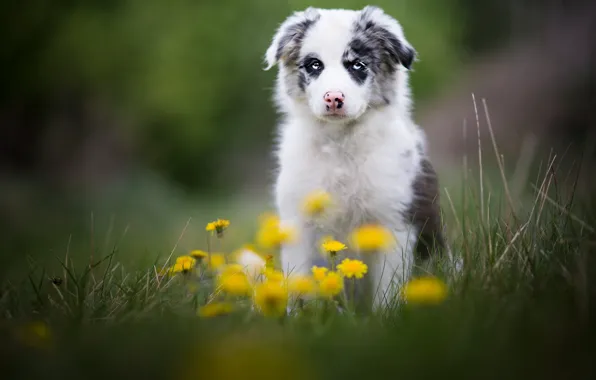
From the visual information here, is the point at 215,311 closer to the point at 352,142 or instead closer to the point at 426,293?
the point at 426,293

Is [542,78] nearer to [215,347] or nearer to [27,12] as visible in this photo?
[27,12]

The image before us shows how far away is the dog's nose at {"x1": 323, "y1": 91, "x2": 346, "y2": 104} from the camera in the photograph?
3.00 metres

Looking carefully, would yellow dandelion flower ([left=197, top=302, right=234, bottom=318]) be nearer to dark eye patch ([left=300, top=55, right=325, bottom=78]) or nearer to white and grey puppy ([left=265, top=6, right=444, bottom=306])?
white and grey puppy ([left=265, top=6, right=444, bottom=306])

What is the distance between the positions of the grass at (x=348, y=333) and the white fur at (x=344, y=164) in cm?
66

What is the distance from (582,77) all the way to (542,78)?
35.8 inches

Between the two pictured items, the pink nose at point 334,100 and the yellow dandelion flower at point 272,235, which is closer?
the yellow dandelion flower at point 272,235

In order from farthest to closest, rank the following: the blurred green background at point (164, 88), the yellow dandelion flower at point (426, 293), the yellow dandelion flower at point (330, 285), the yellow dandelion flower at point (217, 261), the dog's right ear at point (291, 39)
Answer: the blurred green background at point (164, 88), the dog's right ear at point (291, 39), the yellow dandelion flower at point (217, 261), the yellow dandelion flower at point (330, 285), the yellow dandelion flower at point (426, 293)

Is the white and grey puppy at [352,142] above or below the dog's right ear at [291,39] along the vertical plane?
below

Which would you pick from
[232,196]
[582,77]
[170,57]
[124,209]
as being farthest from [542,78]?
[124,209]

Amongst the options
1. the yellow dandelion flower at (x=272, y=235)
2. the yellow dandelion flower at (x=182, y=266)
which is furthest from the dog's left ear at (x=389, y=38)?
the yellow dandelion flower at (x=182, y=266)

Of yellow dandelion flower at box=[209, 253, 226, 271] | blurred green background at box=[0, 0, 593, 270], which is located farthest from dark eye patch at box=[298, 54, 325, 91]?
blurred green background at box=[0, 0, 593, 270]

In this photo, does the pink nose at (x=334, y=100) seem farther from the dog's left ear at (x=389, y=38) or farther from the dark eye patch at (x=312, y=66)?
the dog's left ear at (x=389, y=38)

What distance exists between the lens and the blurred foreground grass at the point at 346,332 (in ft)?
4.88

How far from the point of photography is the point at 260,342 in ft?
5.32
